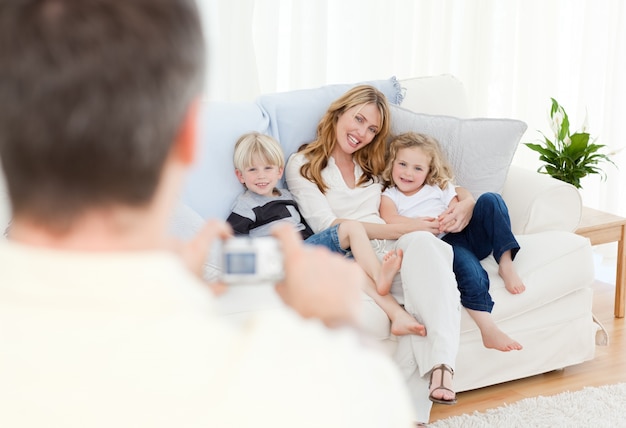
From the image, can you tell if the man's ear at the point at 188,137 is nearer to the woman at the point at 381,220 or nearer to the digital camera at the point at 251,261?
the digital camera at the point at 251,261

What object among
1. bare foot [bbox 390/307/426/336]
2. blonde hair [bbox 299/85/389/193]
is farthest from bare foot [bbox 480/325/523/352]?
blonde hair [bbox 299/85/389/193]

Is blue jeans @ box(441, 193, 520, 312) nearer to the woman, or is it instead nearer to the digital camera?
the woman

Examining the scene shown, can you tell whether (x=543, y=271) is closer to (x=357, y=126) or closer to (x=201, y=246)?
(x=357, y=126)

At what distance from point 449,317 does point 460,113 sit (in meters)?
1.06

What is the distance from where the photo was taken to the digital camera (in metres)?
0.75

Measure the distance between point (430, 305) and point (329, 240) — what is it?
0.41m

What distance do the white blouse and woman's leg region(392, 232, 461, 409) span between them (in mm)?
352

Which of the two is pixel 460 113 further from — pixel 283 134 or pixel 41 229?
pixel 41 229

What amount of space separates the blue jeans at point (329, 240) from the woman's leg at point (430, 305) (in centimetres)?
23

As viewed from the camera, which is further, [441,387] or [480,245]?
[480,245]

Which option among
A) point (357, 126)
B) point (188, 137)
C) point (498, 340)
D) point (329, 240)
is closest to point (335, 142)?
point (357, 126)

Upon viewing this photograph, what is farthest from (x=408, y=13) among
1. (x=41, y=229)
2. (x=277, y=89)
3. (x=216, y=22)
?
(x=41, y=229)

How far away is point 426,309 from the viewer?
8.27ft

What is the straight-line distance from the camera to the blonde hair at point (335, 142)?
9.62ft
